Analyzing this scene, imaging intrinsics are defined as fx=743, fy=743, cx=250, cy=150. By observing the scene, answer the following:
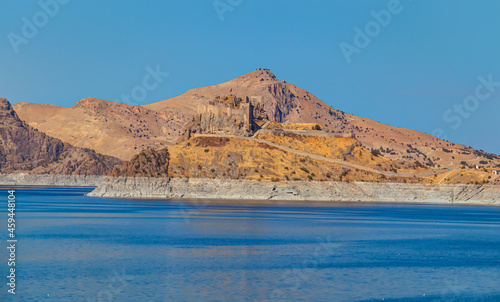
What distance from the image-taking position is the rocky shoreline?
485 feet

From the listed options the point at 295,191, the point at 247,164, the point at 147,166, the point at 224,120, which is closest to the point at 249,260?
the point at 295,191

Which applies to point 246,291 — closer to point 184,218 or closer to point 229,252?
point 229,252

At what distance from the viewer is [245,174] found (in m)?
151

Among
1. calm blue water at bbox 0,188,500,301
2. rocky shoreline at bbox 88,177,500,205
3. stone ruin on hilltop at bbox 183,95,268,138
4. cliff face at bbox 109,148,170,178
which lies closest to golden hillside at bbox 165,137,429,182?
cliff face at bbox 109,148,170,178

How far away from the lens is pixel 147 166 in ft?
493

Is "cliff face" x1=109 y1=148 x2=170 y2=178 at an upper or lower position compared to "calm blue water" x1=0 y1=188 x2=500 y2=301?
upper

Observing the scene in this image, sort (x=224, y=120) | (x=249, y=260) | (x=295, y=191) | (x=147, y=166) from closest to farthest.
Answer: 1. (x=249, y=260)
2. (x=147, y=166)
3. (x=295, y=191)
4. (x=224, y=120)

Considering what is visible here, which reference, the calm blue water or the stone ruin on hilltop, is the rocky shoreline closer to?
the stone ruin on hilltop

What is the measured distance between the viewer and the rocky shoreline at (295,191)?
14788 cm

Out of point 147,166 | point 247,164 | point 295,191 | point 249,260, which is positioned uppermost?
point 247,164

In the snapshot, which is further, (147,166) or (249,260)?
(147,166)

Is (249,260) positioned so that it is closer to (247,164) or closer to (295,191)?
(295,191)

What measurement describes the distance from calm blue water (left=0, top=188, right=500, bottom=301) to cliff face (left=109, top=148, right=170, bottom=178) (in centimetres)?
5609

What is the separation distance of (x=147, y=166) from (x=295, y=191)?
99.7 feet
